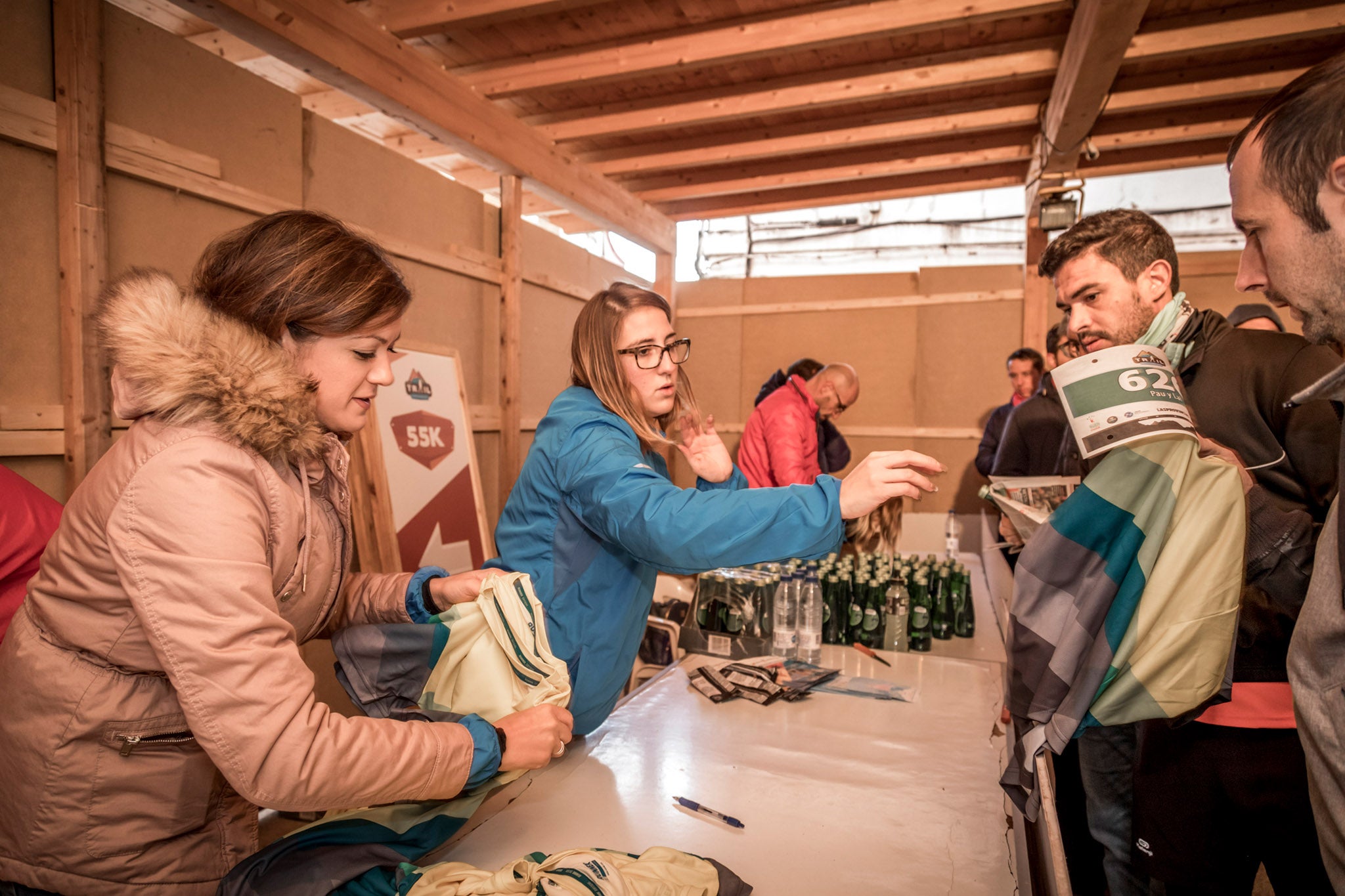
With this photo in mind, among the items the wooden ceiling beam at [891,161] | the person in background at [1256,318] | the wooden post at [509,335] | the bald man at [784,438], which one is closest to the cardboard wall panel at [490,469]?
the wooden post at [509,335]

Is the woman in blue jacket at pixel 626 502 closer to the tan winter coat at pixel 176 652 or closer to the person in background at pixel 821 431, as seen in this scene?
the tan winter coat at pixel 176 652

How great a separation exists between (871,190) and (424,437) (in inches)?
164

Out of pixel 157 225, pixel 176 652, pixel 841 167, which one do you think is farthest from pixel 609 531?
pixel 841 167

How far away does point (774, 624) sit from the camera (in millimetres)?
2461

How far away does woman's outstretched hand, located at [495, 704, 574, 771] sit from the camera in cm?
120

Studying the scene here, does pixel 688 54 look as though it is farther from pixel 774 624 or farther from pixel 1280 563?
pixel 1280 563

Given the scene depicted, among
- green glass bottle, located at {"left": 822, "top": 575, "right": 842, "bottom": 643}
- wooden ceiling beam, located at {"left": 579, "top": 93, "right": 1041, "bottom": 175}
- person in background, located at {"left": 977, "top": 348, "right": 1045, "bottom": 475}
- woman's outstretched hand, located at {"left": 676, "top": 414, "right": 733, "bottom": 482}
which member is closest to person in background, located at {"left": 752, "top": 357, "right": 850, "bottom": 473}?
person in background, located at {"left": 977, "top": 348, "right": 1045, "bottom": 475}

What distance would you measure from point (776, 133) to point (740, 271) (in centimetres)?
213

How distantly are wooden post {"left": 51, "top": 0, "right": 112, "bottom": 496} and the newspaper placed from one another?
275cm

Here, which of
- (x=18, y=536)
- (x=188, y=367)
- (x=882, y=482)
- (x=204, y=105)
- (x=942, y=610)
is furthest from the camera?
(x=204, y=105)

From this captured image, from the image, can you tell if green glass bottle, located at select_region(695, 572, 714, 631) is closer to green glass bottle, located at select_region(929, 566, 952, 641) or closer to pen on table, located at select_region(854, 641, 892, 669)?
pen on table, located at select_region(854, 641, 892, 669)

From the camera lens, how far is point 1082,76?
3.71 metres

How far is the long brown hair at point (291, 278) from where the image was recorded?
1.14m

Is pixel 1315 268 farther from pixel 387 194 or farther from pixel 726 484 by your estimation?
pixel 387 194
